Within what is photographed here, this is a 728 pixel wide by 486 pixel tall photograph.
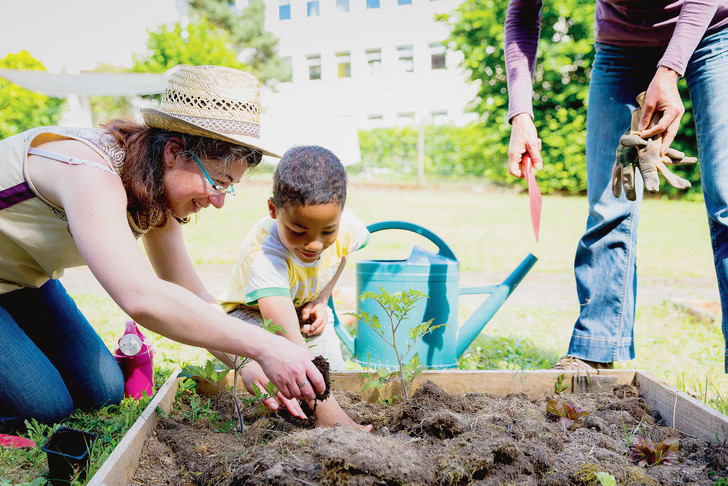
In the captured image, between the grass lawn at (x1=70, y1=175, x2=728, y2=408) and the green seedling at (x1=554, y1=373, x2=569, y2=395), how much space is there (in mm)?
441

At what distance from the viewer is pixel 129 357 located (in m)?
2.35

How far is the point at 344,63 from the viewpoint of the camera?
2584 cm

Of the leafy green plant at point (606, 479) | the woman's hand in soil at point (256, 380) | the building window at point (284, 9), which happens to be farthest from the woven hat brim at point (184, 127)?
the building window at point (284, 9)

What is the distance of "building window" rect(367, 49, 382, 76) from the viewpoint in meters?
25.3

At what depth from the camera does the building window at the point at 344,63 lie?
25.6m

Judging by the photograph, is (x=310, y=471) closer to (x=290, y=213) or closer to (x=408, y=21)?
(x=290, y=213)

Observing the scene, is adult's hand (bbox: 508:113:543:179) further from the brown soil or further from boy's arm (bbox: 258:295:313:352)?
boy's arm (bbox: 258:295:313:352)

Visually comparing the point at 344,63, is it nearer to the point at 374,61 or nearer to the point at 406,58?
the point at 374,61

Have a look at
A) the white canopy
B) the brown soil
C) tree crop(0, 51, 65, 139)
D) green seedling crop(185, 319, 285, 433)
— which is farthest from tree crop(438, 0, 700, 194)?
green seedling crop(185, 319, 285, 433)

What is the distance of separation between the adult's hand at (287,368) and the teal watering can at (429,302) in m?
1.15

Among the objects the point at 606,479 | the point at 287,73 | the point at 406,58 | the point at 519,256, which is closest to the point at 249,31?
the point at 287,73

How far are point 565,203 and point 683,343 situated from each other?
411 inches

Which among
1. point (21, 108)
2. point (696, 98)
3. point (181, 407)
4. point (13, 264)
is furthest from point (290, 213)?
point (21, 108)

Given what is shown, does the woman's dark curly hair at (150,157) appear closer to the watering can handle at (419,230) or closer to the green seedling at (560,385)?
the watering can handle at (419,230)
